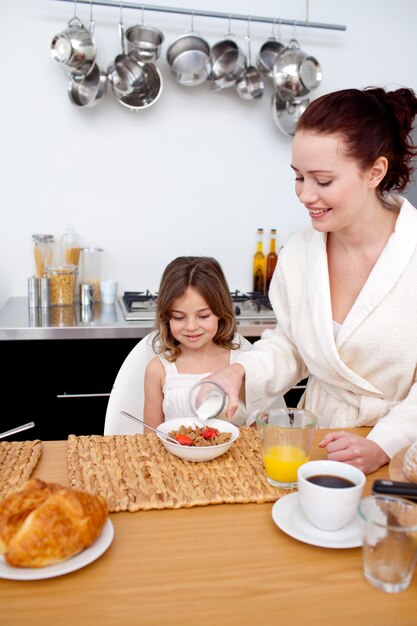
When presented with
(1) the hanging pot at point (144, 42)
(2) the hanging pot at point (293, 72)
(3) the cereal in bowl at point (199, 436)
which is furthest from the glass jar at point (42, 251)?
(3) the cereal in bowl at point (199, 436)

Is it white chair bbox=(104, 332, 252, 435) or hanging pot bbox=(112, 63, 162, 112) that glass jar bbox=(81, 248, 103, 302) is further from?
white chair bbox=(104, 332, 252, 435)

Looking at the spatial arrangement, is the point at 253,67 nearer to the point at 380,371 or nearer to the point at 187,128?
the point at 187,128

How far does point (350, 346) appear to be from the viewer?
4.68ft

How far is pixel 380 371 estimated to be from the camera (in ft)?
4.68

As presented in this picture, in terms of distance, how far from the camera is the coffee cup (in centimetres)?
90

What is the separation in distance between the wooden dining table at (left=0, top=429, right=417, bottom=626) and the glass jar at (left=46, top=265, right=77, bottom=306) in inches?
68.9

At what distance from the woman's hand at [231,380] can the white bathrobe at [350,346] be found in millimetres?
41

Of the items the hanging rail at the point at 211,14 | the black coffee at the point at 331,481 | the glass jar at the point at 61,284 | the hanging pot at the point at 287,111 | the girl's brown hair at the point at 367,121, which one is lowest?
the black coffee at the point at 331,481

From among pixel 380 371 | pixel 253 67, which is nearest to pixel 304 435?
pixel 380 371

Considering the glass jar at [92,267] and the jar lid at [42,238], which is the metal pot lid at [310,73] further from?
the jar lid at [42,238]

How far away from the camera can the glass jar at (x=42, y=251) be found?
8.64ft

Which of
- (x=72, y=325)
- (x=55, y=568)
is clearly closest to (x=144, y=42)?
(x=72, y=325)

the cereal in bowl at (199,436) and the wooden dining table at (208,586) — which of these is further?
the cereal in bowl at (199,436)

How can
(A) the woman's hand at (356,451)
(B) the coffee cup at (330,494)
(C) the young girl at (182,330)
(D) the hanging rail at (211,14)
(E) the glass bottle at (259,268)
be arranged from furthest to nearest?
(E) the glass bottle at (259,268) < (D) the hanging rail at (211,14) < (C) the young girl at (182,330) < (A) the woman's hand at (356,451) < (B) the coffee cup at (330,494)
